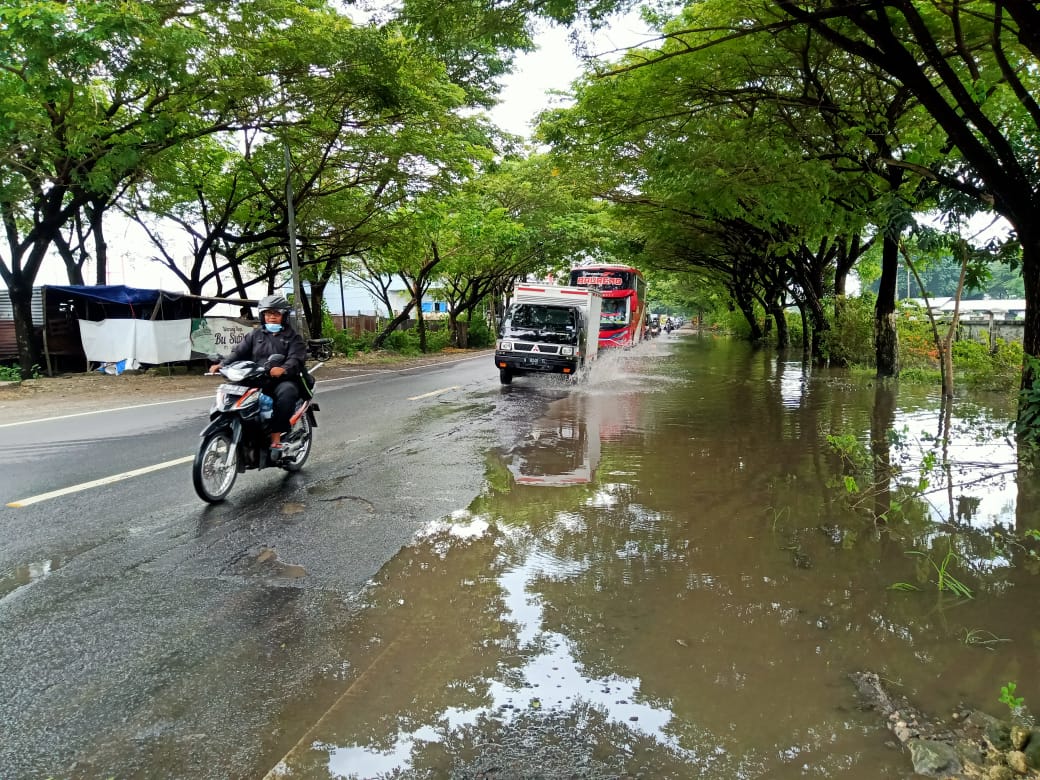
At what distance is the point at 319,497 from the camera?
19.0 feet

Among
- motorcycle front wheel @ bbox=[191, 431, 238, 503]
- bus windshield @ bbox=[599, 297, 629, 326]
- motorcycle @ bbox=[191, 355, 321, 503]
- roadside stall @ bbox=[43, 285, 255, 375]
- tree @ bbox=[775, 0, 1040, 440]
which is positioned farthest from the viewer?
bus windshield @ bbox=[599, 297, 629, 326]

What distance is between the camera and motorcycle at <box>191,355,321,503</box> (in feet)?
18.0

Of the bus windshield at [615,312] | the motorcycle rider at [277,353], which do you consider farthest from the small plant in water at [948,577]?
the bus windshield at [615,312]

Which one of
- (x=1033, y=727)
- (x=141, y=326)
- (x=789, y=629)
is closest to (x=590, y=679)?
(x=789, y=629)

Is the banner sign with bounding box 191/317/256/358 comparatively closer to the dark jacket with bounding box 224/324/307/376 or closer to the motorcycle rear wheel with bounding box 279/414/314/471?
the motorcycle rear wheel with bounding box 279/414/314/471

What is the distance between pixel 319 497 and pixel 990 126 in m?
7.45

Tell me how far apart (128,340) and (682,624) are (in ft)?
59.1

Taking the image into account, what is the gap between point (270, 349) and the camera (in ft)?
20.5

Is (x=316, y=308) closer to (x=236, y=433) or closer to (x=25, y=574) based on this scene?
(x=236, y=433)

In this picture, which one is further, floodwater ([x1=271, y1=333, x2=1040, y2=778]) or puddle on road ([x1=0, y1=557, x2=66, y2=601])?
puddle on road ([x1=0, y1=557, x2=66, y2=601])

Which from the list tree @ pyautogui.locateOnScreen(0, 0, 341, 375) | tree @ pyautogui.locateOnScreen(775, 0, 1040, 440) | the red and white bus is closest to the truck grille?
tree @ pyautogui.locateOnScreen(0, 0, 341, 375)

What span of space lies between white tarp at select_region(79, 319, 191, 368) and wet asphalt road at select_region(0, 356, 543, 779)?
34.1ft

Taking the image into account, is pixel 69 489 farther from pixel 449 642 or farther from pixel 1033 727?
pixel 1033 727

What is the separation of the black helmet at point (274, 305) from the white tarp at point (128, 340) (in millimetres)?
13274
